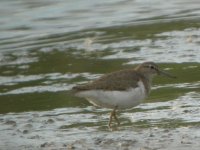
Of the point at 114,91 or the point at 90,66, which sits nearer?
the point at 114,91

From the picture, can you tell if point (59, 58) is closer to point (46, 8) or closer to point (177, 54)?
point (177, 54)

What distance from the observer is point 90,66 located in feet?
43.3

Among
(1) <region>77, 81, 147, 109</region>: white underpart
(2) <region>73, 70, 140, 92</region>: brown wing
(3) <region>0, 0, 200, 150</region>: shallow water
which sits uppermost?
(2) <region>73, 70, 140, 92</region>: brown wing

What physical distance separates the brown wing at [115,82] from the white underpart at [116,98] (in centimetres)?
6

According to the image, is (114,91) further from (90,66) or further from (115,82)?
(90,66)

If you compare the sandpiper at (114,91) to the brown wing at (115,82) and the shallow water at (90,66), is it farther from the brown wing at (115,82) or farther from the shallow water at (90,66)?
the shallow water at (90,66)

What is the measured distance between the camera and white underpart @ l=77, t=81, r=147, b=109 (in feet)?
31.2

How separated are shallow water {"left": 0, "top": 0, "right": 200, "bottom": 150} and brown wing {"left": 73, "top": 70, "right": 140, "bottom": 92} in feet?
1.39

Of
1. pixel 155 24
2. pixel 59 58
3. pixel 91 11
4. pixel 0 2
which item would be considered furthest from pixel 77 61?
pixel 0 2

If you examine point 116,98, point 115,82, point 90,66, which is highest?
point 115,82

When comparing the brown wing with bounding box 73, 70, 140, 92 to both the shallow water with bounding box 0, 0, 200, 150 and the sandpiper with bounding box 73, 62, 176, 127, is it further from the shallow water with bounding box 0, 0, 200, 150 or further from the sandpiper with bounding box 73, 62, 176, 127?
the shallow water with bounding box 0, 0, 200, 150

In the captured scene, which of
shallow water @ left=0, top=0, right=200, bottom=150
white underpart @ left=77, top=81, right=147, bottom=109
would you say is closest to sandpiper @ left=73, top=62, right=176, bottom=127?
white underpart @ left=77, top=81, right=147, bottom=109

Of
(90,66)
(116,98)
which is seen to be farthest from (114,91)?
(90,66)

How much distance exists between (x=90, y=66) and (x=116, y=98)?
3648 millimetres
